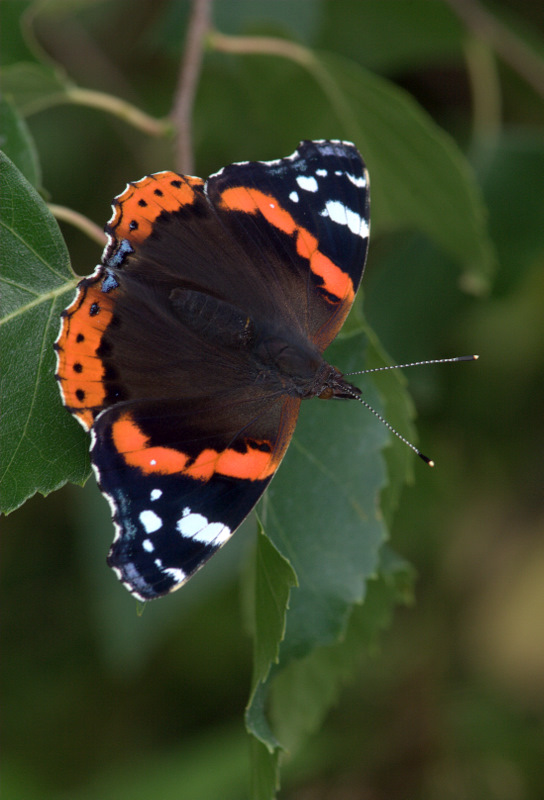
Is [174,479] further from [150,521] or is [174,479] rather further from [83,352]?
[83,352]

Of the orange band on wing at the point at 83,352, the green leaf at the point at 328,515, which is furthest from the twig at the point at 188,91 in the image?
the green leaf at the point at 328,515

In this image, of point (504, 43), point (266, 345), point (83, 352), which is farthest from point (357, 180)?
point (504, 43)

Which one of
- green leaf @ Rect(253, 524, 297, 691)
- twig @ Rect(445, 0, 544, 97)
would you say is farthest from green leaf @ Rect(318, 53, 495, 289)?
green leaf @ Rect(253, 524, 297, 691)

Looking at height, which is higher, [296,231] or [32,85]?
[32,85]

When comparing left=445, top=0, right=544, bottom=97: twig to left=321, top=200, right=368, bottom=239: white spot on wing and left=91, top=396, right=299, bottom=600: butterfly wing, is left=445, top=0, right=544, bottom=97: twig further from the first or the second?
left=91, top=396, right=299, bottom=600: butterfly wing

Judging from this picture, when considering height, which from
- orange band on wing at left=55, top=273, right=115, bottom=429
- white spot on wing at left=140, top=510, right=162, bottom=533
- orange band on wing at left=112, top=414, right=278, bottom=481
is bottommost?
white spot on wing at left=140, top=510, right=162, bottom=533

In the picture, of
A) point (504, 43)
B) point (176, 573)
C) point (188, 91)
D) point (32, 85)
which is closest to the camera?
point (176, 573)

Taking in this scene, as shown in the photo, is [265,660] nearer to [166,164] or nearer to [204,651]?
[204,651]
